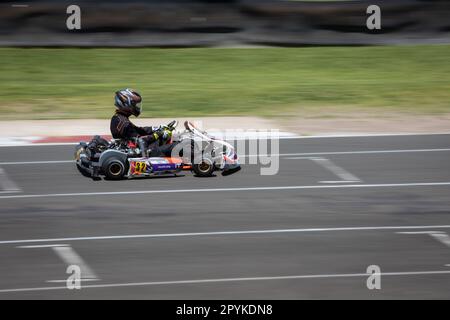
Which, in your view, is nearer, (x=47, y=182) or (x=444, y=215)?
(x=444, y=215)

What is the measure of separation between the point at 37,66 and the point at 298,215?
12860 millimetres

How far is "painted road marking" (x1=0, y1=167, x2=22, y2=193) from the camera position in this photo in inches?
536

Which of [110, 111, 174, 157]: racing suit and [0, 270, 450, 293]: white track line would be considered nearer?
[0, 270, 450, 293]: white track line

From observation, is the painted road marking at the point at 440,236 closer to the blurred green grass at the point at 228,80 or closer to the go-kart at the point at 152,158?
the go-kart at the point at 152,158

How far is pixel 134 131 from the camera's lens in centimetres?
1393

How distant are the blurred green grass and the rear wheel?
5223mm

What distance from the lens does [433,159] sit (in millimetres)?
15609

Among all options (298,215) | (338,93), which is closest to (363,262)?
(298,215)

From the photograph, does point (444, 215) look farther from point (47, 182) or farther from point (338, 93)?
point (338, 93)

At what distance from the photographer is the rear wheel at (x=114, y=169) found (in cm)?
1382

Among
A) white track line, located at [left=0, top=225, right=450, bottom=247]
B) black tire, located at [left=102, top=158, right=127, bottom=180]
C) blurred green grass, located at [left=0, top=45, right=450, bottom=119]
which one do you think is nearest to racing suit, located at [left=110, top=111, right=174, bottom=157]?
black tire, located at [left=102, top=158, right=127, bottom=180]

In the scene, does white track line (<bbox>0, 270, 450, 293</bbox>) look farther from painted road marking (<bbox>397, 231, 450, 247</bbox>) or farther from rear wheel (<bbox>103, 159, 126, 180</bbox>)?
rear wheel (<bbox>103, 159, 126, 180</bbox>)
